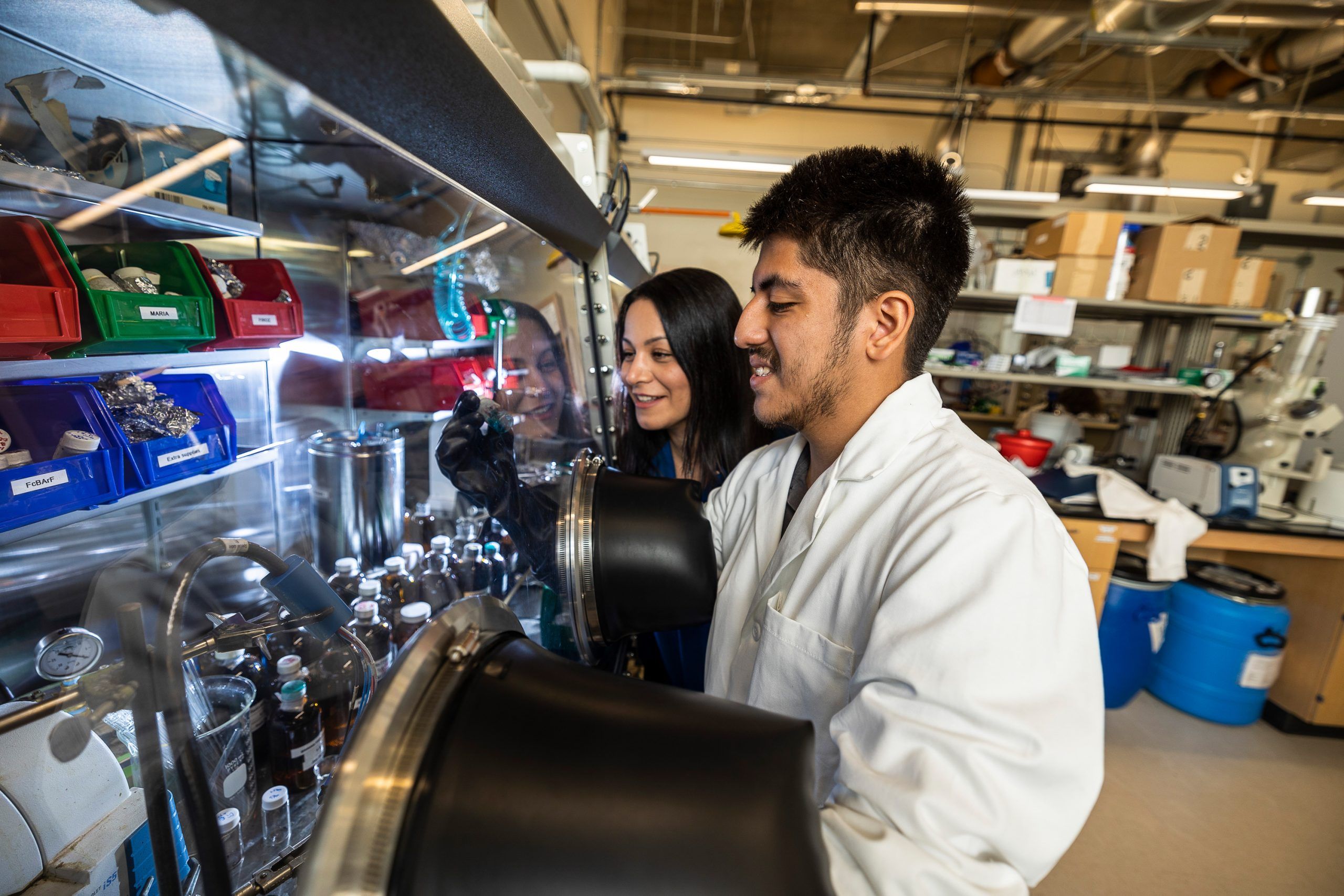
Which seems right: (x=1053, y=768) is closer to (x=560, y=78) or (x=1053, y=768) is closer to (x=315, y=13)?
(x=315, y=13)

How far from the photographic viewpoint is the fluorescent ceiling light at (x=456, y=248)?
3.73ft

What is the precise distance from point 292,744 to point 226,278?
820mm

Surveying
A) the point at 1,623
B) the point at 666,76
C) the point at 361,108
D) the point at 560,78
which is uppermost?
the point at 666,76

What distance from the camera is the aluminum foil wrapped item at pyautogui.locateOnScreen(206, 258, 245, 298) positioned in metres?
1.02

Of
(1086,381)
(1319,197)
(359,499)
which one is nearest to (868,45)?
(1086,381)

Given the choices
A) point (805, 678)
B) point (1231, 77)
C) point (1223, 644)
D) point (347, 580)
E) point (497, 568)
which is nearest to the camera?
point (805, 678)

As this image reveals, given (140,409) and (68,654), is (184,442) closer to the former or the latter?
(140,409)

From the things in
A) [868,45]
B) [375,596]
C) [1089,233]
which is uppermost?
[868,45]

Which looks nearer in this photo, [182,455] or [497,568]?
[182,455]

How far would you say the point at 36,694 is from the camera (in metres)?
0.66

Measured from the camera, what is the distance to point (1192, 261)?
3.88 meters

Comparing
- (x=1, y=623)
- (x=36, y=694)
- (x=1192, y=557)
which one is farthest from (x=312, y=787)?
(x=1192, y=557)

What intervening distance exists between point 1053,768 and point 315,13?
88 cm

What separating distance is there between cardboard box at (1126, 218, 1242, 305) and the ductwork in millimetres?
1601
